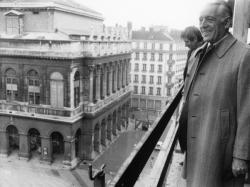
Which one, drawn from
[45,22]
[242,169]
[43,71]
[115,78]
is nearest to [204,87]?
[242,169]

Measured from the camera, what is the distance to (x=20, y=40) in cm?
2594

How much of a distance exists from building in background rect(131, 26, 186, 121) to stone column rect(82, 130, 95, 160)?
20.8 meters

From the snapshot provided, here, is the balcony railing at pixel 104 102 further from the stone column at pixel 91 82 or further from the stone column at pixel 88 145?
the stone column at pixel 88 145

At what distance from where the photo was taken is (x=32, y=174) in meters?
24.7

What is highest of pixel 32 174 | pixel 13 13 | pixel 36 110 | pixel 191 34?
pixel 13 13

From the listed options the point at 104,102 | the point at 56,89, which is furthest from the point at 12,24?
the point at 104,102

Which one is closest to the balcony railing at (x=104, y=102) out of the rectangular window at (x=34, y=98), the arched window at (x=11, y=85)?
the rectangular window at (x=34, y=98)

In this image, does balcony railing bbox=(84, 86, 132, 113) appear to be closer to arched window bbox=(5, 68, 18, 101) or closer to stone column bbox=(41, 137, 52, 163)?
stone column bbox=(41, 137, 52, 163)

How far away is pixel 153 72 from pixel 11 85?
26876mm

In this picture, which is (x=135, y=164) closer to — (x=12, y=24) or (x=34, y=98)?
(x=34, y=98)

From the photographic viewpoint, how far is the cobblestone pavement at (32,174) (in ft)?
75.9

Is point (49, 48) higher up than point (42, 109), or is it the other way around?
point (49, 48)

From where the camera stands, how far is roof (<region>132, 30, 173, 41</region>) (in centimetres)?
4988

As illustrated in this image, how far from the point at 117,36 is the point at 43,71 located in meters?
13.8
